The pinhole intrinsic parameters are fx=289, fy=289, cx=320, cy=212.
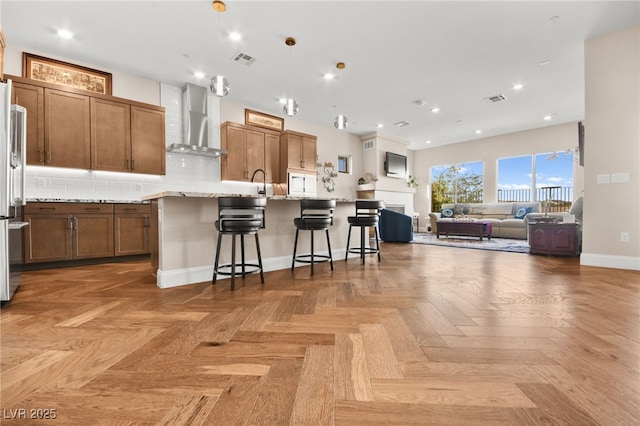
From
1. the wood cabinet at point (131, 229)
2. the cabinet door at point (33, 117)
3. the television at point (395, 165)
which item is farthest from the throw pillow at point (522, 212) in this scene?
A: the cabinet door at point (33, 117)

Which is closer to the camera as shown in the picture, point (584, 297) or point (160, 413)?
point (160, 413)

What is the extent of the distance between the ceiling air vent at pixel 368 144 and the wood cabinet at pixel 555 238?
186 inches

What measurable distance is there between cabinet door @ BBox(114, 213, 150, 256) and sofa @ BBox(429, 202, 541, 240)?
Result: 6806 mm

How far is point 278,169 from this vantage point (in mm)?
6457

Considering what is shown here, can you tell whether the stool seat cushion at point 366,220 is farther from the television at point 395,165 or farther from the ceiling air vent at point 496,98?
the television at point 395,165

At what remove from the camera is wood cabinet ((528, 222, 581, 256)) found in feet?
14.4

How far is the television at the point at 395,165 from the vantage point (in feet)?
28.3

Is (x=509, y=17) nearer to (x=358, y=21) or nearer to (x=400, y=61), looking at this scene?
(x=400, y=61)

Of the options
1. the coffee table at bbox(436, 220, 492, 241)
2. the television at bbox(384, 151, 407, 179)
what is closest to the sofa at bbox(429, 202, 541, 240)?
the coffee table at bbox(436, 220, 492, 241)

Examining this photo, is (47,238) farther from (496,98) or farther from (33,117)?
(496,98)

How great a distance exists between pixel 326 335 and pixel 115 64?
518cm

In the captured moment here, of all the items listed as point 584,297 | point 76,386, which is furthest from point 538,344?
point 76,386

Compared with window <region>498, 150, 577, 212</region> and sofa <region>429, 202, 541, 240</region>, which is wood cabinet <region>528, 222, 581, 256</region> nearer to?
sofa <region>429, 202, 541, 240</region>

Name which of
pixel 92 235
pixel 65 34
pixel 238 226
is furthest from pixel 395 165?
pixel 65 34
